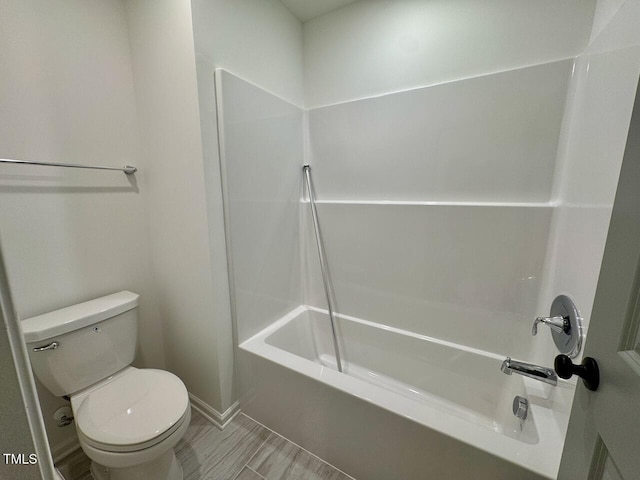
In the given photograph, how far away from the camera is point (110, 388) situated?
3.95 ft

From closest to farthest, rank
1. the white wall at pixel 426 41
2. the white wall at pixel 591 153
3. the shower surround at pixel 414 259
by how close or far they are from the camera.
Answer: the white wall at pixel 591 153 → the shower surround at pixel 414 259 → the white wall at pixel 426 41

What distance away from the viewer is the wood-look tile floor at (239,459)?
1233 millimetres

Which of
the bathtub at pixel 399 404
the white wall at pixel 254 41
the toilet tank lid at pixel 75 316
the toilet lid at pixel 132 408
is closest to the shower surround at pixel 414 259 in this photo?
the bathtub at pixel 399 404

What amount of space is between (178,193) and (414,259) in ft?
4.60

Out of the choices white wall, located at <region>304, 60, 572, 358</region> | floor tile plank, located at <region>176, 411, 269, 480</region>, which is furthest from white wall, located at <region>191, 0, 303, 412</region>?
white wall, located at <region>304, 60, 572, 358</region>

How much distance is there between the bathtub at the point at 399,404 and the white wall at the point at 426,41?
1519mm

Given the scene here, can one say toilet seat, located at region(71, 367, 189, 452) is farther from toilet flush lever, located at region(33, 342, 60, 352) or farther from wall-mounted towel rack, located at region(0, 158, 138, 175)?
wall-mounted towel rack, located at region(0, 158, 138, 175)

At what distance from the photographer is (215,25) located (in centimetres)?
125

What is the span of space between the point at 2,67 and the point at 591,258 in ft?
7.57

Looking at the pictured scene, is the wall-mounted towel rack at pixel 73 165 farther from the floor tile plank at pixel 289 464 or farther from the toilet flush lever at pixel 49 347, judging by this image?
the floor tile plank at pixel 289 464

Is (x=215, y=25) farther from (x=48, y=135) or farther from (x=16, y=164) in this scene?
(x=16, y=164)

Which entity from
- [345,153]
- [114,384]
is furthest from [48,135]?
[345,153]

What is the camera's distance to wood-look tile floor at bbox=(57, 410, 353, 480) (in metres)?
1.23

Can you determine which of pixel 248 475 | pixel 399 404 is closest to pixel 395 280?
pixel 399 404
